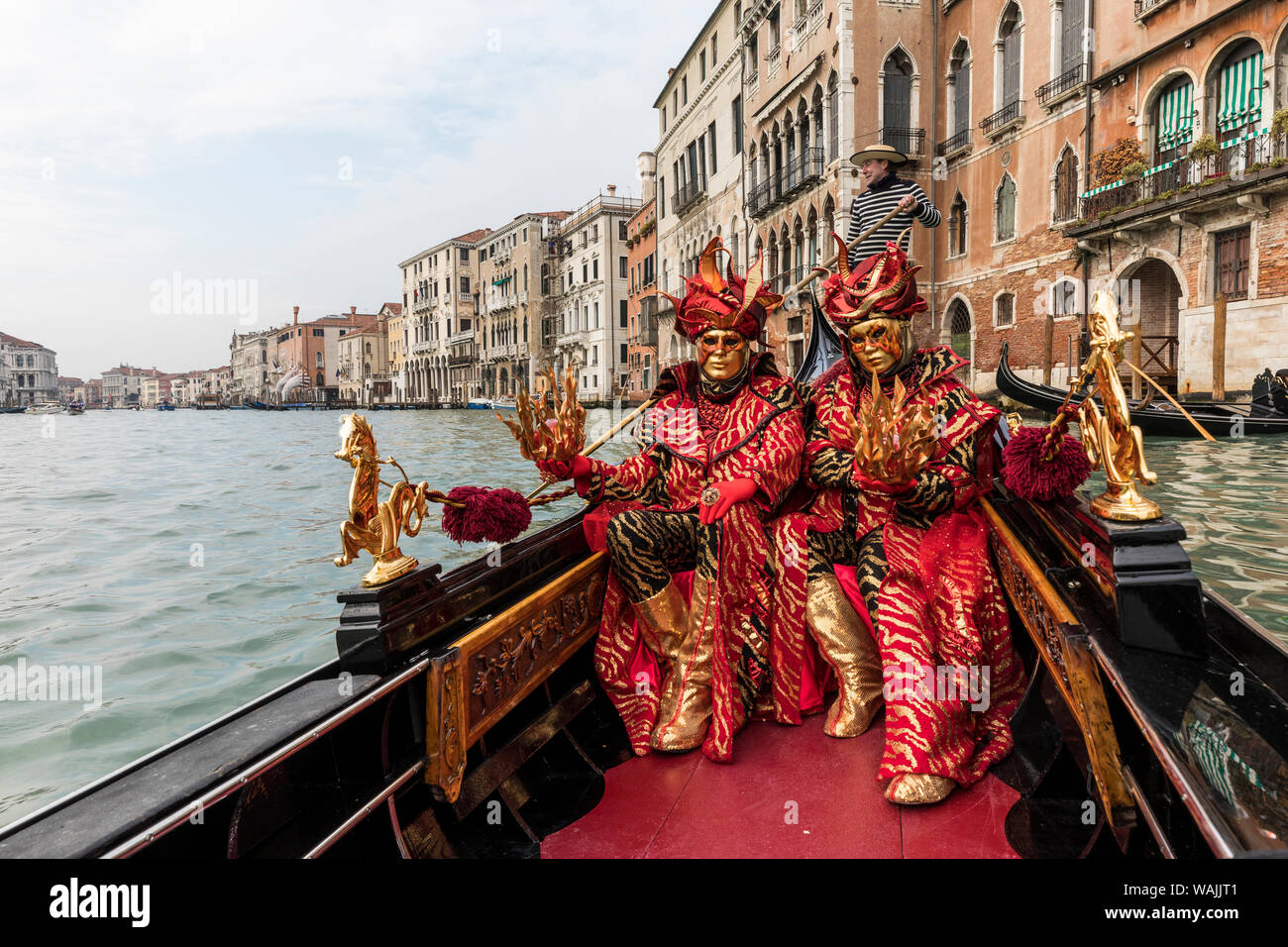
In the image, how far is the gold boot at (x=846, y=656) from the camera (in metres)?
2.26

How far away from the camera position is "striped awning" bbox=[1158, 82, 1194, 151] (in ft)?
37.7

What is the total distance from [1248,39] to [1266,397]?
15.4 feet

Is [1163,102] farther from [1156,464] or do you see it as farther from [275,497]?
[275,497]

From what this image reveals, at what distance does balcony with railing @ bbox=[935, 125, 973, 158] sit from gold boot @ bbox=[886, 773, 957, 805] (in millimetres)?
16248

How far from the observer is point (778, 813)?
193 cm

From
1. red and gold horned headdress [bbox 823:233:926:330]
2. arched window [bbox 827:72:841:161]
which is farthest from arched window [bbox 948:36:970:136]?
red and gold horned headdress [bbox 823:233:926:330]

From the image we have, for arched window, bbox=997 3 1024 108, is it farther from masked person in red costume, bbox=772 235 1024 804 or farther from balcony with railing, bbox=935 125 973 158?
masked person in red costume, bbox=772 235 1024 804

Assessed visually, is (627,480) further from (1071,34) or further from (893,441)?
(1071,34)

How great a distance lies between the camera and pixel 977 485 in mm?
2182

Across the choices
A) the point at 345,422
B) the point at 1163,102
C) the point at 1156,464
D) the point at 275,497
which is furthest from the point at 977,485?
the point at 1163,102

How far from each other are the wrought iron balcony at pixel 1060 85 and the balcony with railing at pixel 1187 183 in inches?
70.4

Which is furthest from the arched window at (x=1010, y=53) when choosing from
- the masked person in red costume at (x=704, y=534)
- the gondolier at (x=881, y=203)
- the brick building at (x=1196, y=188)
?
the masked person in red costume at (x=704, y=534)

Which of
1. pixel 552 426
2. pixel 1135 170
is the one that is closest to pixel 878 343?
pixel 552 426
